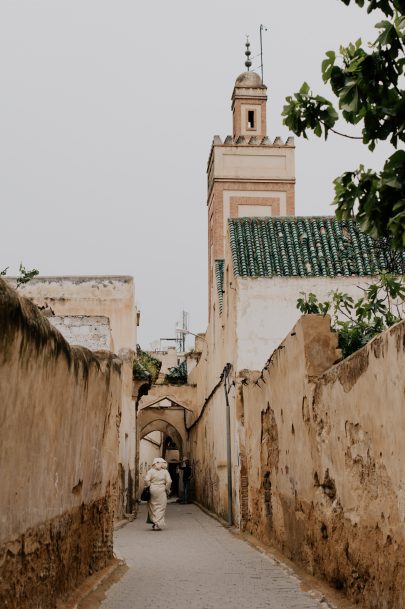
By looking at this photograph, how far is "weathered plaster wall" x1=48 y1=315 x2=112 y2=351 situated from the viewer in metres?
19.2

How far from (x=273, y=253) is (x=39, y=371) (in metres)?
13.1

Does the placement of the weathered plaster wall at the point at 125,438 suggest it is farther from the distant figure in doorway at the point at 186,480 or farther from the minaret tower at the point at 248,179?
the minaret tower at the point at 248,179

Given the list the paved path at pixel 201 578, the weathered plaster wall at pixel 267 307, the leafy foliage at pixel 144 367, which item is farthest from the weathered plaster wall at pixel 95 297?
the paved path at pixel 201 578

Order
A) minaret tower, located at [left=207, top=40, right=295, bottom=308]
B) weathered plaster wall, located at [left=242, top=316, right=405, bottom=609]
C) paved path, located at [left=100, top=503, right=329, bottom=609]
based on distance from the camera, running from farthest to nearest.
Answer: minaret tower, located at [left=207, top=40, right=295, bottom=308] → paved path, located at [left=100, top=503, right=329, bottom=609] → weathered plaster wall, located at [left=242, top=316, right=405, bottom=609]

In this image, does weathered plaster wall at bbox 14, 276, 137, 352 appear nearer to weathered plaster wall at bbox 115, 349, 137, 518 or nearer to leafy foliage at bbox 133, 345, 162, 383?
weathered plaster wall at bbox 115, 349, 137, 518

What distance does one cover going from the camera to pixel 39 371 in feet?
18.8

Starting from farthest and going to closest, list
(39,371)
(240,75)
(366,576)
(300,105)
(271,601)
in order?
(240,75)
(271,601)
(366,576)
(300,105)
(39,371)

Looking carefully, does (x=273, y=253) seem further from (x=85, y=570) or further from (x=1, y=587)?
(x=1, y=587)

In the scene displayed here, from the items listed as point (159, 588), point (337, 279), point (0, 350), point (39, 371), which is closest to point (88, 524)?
point (159, 588)

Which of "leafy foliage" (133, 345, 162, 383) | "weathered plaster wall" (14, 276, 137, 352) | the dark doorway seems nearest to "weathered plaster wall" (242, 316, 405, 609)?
"weathered plaster wall" (14, 276, 137, 352)

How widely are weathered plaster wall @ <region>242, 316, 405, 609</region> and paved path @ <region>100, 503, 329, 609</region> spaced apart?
0.44 m

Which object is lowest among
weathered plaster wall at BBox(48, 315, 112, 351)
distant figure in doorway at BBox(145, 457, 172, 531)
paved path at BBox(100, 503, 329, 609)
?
paved path at BBox(100, 503, 329, 609)

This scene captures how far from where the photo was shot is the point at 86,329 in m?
19.3

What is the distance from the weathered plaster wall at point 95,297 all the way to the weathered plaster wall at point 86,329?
4.01 m
